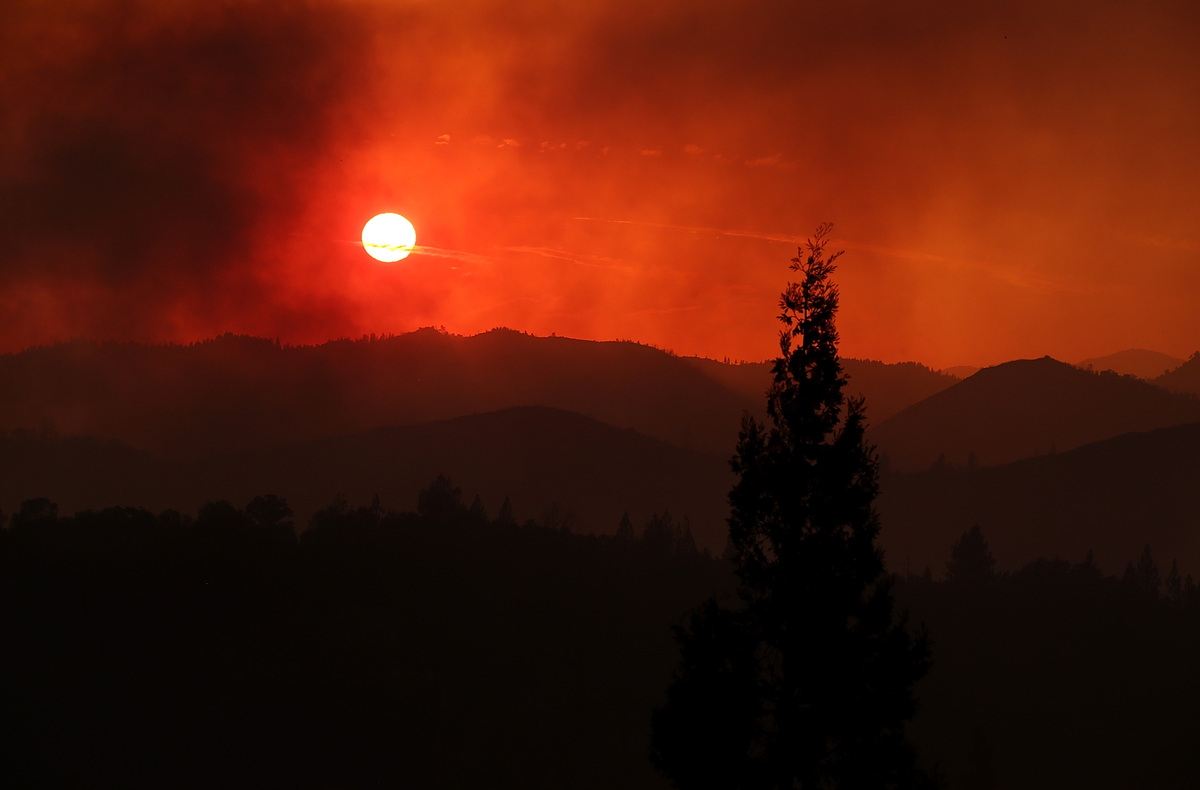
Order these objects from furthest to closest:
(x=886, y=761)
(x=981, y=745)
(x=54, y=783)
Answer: (x=54, y=783) → (x=981, y=745) → (x=886, y=761)

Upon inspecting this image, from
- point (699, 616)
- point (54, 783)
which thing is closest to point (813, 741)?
point (699, 616)

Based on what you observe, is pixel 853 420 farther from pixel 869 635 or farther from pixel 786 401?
pixel 869 635

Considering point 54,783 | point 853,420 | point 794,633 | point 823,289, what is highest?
point 823,289

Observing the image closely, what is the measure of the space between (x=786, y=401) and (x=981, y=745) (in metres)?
140

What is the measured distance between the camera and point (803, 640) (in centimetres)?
2228

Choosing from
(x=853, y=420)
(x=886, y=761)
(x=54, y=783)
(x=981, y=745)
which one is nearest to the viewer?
(x=886, y=761)

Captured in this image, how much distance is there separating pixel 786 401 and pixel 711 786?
841 centimetres

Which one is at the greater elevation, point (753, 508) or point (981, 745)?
point (753, 508)

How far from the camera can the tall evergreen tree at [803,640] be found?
21.8 metres

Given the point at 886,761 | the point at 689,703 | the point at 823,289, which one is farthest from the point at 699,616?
the point at 823,289

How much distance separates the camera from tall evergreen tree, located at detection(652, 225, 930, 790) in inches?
860

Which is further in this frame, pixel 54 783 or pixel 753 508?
pixel 54 783

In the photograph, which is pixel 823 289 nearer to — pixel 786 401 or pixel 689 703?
pixel 786 401

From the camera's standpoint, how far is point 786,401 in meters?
23.6
